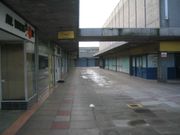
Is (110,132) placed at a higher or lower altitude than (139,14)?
lower

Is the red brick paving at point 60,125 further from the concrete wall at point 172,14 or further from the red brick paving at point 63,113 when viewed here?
the concrete wall at point 172,14

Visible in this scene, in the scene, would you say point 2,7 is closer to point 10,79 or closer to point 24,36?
point 24,36

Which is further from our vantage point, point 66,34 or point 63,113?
point 66,34

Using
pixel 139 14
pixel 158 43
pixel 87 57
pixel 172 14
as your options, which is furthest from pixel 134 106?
pixel 87 57

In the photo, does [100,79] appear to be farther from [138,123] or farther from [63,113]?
[138,123]

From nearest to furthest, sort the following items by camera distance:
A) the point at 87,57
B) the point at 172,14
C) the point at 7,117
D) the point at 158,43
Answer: the point at 7,117 < the point at 172,14 < the point at 158,43 < the point at 87,57

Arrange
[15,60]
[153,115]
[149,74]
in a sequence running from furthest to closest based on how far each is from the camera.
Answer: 1. [149,74]
2. [15,60]
3. [153,115]

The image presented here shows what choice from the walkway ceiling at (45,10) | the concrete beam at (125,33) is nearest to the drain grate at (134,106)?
the walkway ceiling at (45,10)

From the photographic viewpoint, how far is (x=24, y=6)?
8.19 meters

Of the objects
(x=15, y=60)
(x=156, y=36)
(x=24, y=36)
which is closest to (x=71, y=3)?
(x=24, y=36)

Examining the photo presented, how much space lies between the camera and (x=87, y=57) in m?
91.5

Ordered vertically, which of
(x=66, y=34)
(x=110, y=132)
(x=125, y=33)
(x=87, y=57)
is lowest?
(x=110, y=132)

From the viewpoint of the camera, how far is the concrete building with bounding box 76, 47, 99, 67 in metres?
90.2

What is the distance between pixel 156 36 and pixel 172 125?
43.7 feet
